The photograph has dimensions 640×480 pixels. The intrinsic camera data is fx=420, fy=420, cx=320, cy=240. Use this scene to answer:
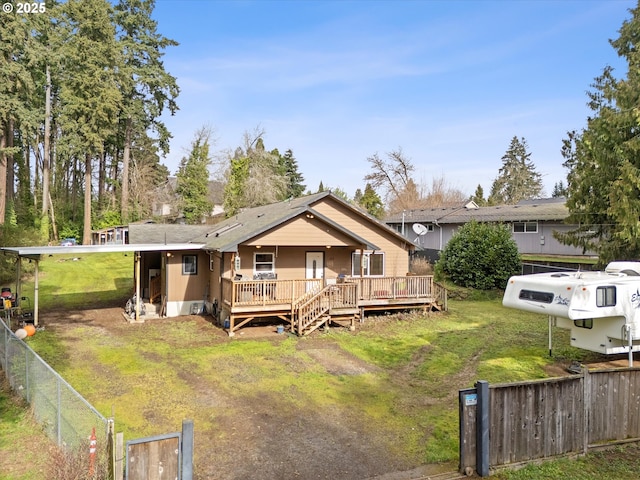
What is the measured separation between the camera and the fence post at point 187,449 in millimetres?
5168

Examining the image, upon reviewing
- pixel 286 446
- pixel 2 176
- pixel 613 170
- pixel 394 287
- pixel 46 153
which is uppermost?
pixel 46 153

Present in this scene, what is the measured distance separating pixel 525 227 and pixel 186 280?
25.2m

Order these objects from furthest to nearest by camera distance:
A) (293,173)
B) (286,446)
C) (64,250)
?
(293,173), (64,250), (286,446)

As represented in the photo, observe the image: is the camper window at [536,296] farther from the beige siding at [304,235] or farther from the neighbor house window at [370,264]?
the neighbor house window at [370,264]

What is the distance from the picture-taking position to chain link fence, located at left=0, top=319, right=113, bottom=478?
5523 mm

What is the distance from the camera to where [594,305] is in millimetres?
10273

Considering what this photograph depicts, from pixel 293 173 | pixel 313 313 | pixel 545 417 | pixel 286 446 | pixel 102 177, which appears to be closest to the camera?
pixel 545 417

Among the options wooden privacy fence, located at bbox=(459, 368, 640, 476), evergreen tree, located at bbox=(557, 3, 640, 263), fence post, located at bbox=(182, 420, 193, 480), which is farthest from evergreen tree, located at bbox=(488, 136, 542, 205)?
fence post, located at bbox=(182, 420, 193, 480)

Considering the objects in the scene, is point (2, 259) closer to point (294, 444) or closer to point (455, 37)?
point (294, 444)

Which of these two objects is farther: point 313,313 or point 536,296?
point 313,313

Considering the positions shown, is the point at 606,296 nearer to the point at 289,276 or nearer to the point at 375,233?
the point at 289,276

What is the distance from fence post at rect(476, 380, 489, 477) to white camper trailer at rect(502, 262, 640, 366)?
5155 millimetres

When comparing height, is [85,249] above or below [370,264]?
above

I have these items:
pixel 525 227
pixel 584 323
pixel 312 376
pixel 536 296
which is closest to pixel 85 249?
pixel 312 376
